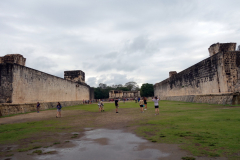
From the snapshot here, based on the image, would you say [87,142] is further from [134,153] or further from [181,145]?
[181,145]

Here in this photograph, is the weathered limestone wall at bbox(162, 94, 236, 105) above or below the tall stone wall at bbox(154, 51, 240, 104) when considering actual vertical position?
below

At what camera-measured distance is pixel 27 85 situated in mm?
16672

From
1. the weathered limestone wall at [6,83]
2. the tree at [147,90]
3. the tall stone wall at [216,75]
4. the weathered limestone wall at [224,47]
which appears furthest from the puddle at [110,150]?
the tree at [147,90]

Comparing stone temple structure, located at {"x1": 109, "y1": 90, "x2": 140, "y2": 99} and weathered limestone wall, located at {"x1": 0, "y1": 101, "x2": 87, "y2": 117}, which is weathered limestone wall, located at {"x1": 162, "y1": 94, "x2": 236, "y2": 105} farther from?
stone temple structure, located at {"x1": 109, "y1": 90, "x2": 140, "y2": 99}

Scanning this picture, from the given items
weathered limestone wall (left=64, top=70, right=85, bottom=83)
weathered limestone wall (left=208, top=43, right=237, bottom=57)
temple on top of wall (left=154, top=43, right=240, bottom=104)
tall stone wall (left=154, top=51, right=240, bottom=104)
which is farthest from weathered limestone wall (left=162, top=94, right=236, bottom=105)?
weathered limestone wall (left=64, top=70, right=85, bottom=83)

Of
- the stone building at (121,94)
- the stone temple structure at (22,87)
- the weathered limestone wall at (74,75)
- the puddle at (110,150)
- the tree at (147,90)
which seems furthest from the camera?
the tree at (147,90)

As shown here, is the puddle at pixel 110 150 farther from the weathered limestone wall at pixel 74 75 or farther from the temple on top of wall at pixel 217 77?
the weathered limestone wall at pixel 74 75

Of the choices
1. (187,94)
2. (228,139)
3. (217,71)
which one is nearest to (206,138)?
(228,139)

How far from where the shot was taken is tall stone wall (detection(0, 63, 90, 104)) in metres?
14.4

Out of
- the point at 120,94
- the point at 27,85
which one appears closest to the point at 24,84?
the point at 27,85

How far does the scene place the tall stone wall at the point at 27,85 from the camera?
14.4 metres

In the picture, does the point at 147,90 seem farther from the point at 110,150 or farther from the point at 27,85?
the point at 110,150

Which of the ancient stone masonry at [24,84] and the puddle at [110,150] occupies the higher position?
the ancient stone masonry at [24,84]

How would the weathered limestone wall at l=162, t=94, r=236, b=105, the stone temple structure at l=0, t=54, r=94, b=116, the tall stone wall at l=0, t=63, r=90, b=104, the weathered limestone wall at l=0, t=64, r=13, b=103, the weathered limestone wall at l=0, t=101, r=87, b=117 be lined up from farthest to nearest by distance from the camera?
the tall stone wall at l=0, t=63, r=90, b=104 → the stone temple structure at l=0, t=54, r=94, b=116 → the weathered limestone wall at l=0, t=64, r=13, b=103 → the weathered limestone wall at l=0, t=101, r=87, b=117 → the weathered limestone wall at l=162, t=94, r=236, b=105
